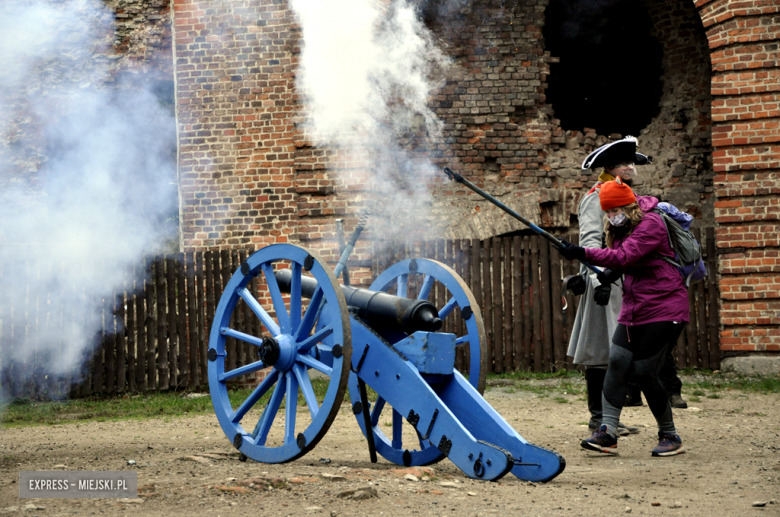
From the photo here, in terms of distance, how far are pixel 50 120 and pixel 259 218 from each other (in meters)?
6.00

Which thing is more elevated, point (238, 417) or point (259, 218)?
point (259, 218)

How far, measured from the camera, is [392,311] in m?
3.84

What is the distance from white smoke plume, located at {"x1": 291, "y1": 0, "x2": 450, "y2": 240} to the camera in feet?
26.6

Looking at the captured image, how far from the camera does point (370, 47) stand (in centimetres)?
852

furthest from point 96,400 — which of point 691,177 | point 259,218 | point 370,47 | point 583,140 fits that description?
point 691,177

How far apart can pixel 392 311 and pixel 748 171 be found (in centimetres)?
555

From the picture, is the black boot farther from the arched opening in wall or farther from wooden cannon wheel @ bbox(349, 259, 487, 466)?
the arched opening in wall

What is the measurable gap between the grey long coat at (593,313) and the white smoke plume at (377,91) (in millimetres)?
3862

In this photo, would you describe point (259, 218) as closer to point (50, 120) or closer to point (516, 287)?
point (516, 287)

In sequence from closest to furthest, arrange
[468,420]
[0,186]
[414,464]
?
[468,420], [414,464], [0,186]

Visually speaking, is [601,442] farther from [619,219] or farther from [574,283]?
[619,219]

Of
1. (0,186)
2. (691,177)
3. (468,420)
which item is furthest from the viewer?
(0,186)

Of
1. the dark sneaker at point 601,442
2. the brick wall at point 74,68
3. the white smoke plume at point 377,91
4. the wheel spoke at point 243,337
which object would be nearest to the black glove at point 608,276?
the dark sneaker at point 601,442

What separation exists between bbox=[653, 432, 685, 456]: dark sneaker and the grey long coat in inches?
25.9
